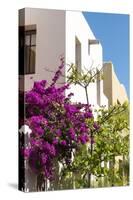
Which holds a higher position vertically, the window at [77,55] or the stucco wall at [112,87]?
the window at [77,55]

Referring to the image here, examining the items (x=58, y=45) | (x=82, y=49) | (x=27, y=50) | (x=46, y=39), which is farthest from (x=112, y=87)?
(x=27, y=50)

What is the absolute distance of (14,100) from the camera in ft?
24.3

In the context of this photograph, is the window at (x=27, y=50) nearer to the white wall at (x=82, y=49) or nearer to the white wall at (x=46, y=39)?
the white wall at (x=46, y=39)

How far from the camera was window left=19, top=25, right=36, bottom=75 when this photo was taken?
721cm

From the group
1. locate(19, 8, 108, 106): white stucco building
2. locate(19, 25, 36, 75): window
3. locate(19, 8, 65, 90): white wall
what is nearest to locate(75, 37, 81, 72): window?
locate(19, 8, 108, 106): white stucco building

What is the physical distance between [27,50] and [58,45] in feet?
1.25

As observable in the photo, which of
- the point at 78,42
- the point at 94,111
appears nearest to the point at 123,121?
the point at 94,111

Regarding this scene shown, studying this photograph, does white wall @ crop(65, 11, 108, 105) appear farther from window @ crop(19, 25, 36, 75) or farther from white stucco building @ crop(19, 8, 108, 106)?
window @ crop(19, 25, 36, 75)

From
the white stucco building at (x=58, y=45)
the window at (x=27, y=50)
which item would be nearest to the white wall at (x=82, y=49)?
the white stucco building at (x=58, y=45)

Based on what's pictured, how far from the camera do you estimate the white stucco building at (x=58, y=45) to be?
728cm

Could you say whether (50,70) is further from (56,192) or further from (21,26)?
(56,192)

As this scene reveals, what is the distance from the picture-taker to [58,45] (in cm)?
747

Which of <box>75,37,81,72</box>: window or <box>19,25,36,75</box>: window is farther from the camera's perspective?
<box>75,37,81,72</box>: window

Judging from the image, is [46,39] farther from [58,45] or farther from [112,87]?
[112,87]
